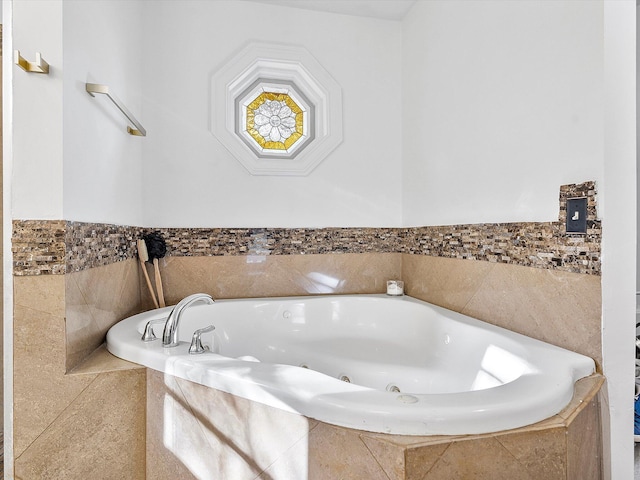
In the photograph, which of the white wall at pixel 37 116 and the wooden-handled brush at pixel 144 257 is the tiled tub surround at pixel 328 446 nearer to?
the white wall at pixel 37 116

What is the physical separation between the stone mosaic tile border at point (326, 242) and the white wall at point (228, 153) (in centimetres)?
7

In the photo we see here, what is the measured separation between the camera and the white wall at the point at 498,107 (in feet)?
4.03

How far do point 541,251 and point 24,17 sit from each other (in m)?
1.77

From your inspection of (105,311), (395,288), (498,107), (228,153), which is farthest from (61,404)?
(498,107)

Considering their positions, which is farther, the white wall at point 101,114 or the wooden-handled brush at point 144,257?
the wooden-handled brush at point 144,257

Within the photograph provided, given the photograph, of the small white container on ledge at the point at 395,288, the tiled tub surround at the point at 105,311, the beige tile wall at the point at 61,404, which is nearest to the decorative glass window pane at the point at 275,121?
the tiled tub surround at the point at 105,311

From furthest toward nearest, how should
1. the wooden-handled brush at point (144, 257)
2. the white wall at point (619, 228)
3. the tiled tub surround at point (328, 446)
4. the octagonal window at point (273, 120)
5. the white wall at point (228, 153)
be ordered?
the octagonal window at point (273, 120) → the white wall at point (228, 153) → the wooden-handled brush at point (144, 257) → the white wall at point (619, 228) → the tiled tub surround at point (328, 446)

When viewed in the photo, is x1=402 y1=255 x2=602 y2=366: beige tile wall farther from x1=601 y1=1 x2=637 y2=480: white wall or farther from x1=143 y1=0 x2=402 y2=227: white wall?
x1=143 y1=0 x2=402 y2=227: white wall

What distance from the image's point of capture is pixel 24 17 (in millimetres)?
1174

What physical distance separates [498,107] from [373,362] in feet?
4.22

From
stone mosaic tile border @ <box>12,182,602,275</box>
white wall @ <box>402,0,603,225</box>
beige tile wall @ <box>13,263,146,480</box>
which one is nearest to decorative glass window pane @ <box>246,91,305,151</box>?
stone mosaic tile border @ <box>12,182,602,275</box>

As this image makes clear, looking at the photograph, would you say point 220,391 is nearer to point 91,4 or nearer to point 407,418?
point 407,418

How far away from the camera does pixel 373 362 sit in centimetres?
198

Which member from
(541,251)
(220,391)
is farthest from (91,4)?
(541,251)
